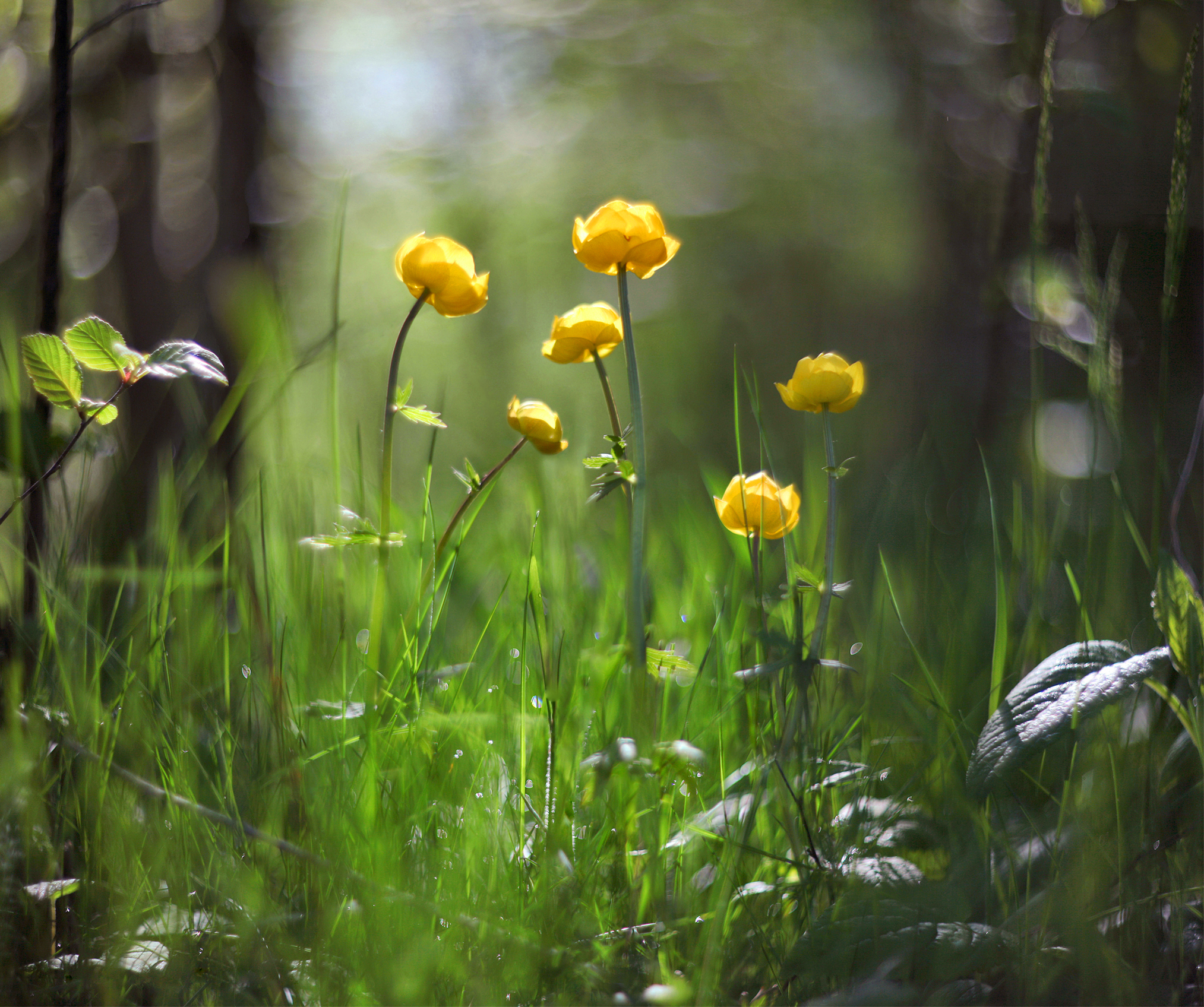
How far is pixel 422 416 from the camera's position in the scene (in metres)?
0.73

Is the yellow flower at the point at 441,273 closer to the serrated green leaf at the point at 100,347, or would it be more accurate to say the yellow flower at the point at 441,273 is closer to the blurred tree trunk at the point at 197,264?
the serrated green leaf at the point at 100,347

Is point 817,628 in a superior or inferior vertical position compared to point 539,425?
inferior

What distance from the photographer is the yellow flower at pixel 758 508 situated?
0.70m

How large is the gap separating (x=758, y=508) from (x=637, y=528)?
0.40ft

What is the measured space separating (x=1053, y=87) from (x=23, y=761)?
3.88 ft

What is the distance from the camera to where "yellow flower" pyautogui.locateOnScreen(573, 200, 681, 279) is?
67 cm

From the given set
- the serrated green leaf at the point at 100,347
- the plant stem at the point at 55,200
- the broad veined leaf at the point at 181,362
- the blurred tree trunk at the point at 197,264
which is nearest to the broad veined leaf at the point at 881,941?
the broad veined leaf at the point at 181,362

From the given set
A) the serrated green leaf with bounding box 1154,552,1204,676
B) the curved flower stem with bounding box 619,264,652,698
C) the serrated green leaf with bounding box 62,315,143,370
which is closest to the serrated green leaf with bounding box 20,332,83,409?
the serrated green leaf with bounding box 62,315,143,370

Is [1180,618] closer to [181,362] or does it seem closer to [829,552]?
[829,552]

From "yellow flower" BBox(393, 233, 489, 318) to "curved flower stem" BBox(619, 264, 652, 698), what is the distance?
0.54 feet

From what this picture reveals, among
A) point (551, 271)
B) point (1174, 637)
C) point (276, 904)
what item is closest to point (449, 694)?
point (276, 904)

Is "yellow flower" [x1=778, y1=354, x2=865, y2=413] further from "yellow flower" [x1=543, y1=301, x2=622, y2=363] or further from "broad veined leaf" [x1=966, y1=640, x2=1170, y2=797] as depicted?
"broad veined leaf" [x1=966, y1=640, x2=1170, y2=797]

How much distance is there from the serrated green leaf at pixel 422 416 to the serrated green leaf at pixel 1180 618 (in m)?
0.66

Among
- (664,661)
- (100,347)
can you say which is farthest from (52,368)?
(664,661)
